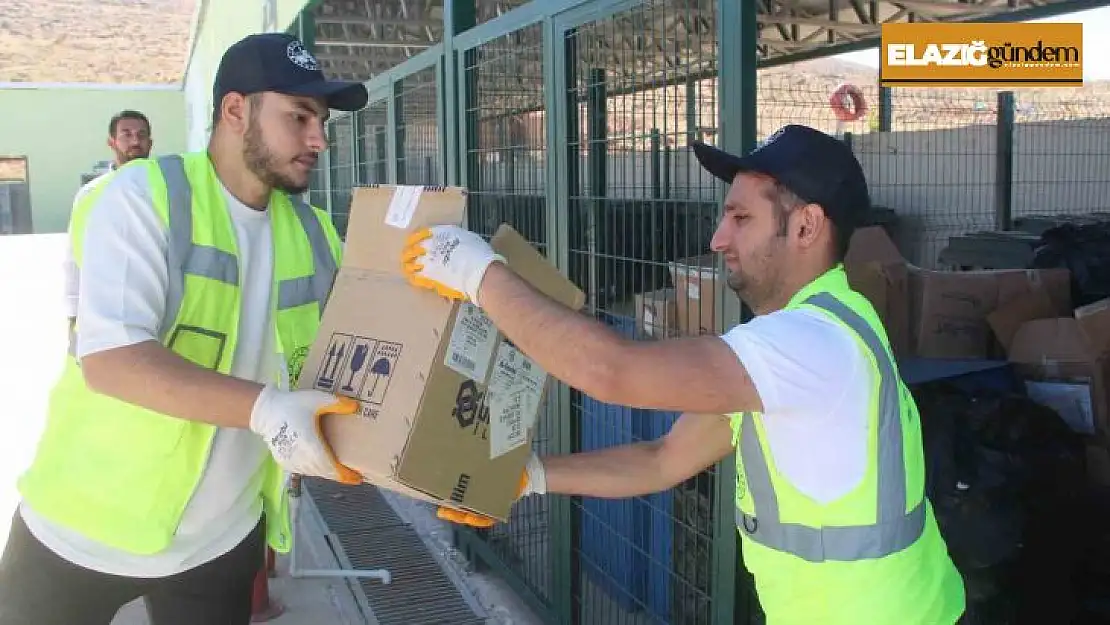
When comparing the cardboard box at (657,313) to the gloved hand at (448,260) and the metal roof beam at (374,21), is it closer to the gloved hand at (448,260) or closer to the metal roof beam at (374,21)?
the gloved hand at (448,260)

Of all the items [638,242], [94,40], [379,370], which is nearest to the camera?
[379,370]

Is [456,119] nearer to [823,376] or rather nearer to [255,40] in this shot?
[255,40]

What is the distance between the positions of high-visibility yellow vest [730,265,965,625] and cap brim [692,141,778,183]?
9.6 inches

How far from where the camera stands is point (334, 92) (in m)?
2.16

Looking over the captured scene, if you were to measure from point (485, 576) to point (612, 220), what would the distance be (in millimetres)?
2052

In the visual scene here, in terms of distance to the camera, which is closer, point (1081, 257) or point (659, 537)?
point (659, 537)

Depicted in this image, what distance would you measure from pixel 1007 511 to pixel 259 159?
234 centimetres

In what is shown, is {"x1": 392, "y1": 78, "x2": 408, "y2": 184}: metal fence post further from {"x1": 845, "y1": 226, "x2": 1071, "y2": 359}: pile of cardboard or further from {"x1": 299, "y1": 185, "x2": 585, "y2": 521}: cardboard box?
{"x1": 299, "y1": 185, "x2": 585, "y2": 521}: cardboard box

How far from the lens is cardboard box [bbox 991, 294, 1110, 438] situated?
3.36 meters

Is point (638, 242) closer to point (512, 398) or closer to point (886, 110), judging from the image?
point (512, 398)

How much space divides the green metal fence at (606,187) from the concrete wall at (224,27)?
1.64m

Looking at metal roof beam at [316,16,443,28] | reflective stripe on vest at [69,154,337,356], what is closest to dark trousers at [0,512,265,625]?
reflective stripe on vest at [69,154,337,356]

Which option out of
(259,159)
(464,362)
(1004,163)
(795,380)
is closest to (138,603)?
(259,159)

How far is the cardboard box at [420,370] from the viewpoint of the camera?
5.93 feet
